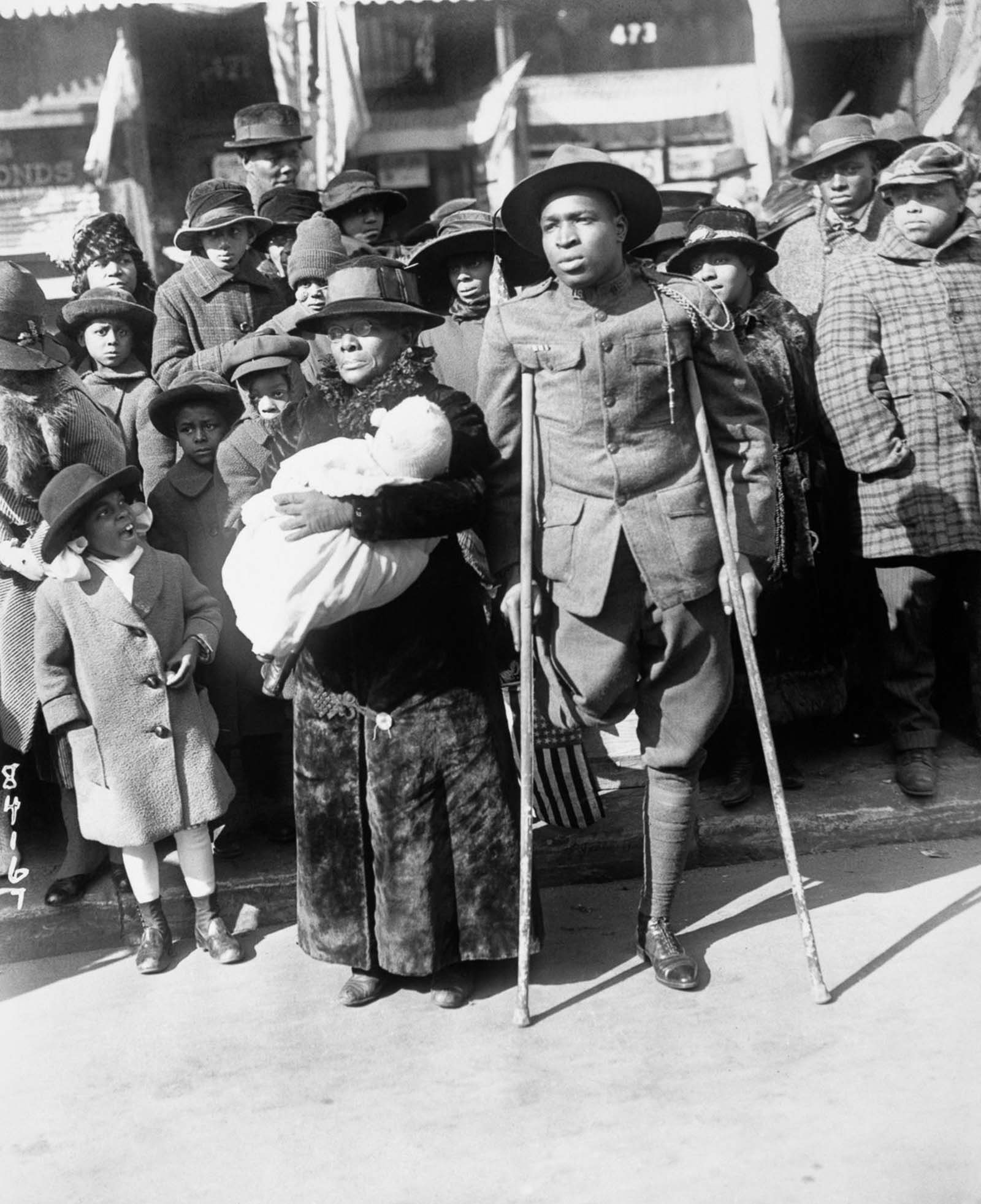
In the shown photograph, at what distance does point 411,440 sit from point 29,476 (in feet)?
5.40

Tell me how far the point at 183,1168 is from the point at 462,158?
783 centimetres

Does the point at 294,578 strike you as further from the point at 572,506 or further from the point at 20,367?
the point at 20,367

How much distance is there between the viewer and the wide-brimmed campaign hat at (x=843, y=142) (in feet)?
20.1

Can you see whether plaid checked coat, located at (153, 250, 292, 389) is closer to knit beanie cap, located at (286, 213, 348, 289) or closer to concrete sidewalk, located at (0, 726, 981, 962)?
knit beanie cap, located at (286, 213, 348, 289)

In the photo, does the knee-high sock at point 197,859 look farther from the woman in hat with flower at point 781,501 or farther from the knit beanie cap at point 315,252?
the knit beanie cap at point 315,252

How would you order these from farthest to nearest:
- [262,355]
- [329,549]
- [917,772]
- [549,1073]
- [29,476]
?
[917,772] → [262,355] → [29,476] → [329,549] → [549,1073]

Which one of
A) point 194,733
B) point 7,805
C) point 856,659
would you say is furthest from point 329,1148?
point 856,659

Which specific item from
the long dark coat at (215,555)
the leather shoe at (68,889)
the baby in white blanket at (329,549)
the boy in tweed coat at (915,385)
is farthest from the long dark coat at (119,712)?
the boy in tweed coat at (915,385)

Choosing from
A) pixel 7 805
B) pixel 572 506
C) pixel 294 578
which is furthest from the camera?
pixel 7 805

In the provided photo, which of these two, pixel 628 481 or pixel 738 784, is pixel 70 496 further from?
pixel 738 784

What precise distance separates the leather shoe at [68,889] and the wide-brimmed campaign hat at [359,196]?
11.1ft

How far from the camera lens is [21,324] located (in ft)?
16.0

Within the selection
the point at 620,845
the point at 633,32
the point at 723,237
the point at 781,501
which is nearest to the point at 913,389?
the point at 781,501

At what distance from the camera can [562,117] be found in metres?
9.67
